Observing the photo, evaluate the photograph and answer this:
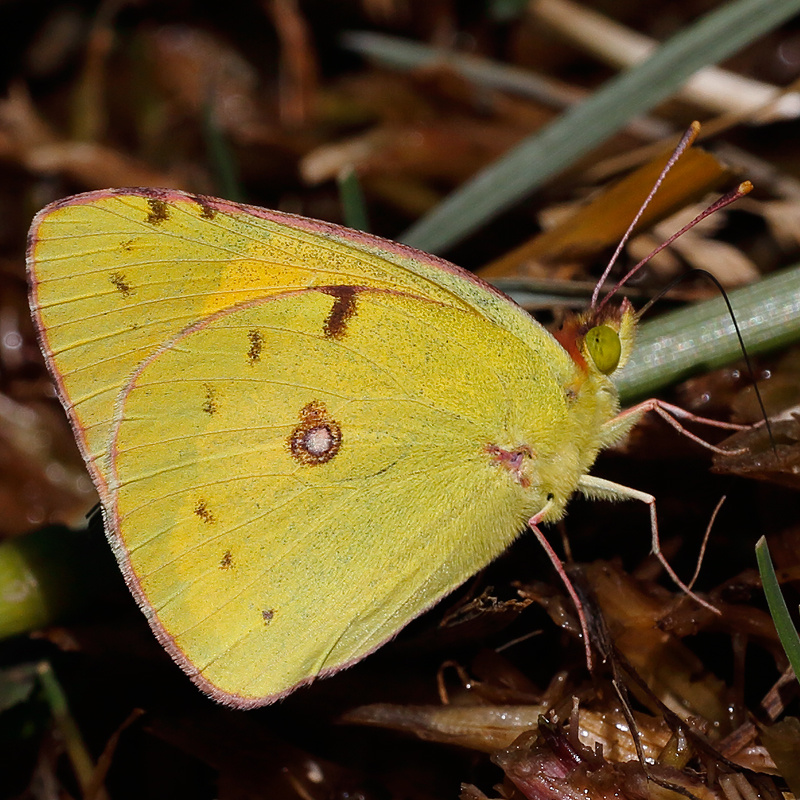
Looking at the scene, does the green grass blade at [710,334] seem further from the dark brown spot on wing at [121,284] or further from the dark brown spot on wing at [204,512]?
the dark brown spot on wing at [121,284]

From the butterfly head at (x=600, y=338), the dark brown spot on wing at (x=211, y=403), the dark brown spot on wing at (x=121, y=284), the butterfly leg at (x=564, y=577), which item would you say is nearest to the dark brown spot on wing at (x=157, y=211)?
the dark brown spot on wing at (x=121, y=284)

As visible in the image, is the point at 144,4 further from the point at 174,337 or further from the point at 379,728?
the point at 379,728

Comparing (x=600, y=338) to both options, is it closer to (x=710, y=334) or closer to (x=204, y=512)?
(x=710, y=334)

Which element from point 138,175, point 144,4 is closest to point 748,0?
point 138,175

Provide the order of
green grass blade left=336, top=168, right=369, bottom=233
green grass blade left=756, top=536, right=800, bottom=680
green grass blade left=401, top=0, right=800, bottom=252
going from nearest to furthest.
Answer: green grass blade left=756, top=536, right=800, bottom=680 < green grass blade left=336, top=168, right=369, bottom=233 < green grass blade left=401, top=0, right=800, bottom=252

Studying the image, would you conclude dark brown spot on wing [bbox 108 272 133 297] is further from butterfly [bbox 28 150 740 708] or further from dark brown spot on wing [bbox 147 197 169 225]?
dark brown spot on wing [bbox 147 197 169 225]

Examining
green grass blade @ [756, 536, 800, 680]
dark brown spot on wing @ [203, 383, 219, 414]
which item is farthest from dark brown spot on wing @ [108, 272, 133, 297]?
green grass blade @ [756, 536, 800, 680]
